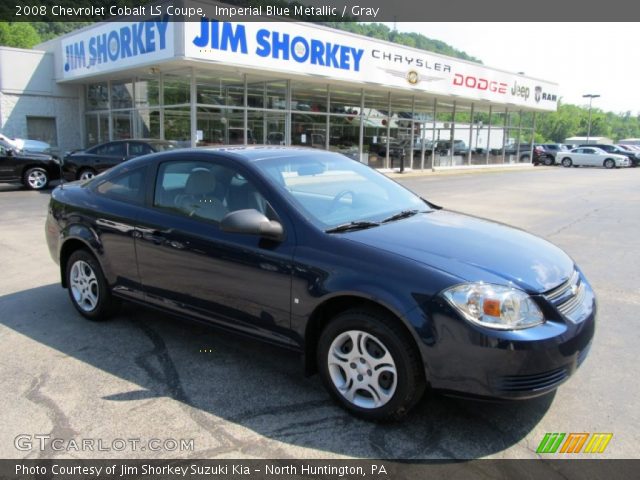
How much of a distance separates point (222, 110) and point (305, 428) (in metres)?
16.9

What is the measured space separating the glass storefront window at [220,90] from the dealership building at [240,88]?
38 millimetres

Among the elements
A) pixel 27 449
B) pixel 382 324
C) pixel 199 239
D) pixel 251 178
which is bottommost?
pixel 27 449

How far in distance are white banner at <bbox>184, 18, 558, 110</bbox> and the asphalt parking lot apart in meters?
11.9

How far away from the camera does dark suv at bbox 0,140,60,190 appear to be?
14.2 metres

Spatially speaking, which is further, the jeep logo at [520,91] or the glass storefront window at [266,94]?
the jeep logo at [520,91]

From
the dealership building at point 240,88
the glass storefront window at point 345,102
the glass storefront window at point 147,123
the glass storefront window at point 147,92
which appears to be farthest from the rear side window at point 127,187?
the glass storefront window at point 345,102

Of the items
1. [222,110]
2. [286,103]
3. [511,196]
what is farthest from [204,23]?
[511,196]

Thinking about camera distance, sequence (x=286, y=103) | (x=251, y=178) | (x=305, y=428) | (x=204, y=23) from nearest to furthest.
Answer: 1. (x=305, y=428)
2. (x=251, y=178)
3. (x=204, y=23)
4. (x=286, y=103)

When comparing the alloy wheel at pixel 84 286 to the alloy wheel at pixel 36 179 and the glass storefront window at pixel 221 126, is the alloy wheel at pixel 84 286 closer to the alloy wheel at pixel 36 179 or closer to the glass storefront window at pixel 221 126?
the alloy wheel at pixel 36 179

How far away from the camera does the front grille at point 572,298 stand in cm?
309

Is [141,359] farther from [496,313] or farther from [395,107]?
[395,107]

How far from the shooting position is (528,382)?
2.85 m

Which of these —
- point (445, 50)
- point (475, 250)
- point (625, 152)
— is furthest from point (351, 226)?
point (445, 50)

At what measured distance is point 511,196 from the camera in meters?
16.0
